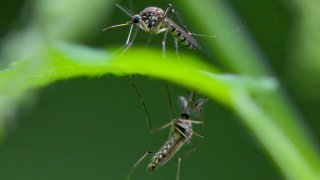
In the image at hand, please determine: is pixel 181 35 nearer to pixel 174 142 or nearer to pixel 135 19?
pixel 135 19

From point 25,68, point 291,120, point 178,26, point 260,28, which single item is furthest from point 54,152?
point 25,68

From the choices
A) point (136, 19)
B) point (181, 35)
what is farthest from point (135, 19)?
point (181, 35)

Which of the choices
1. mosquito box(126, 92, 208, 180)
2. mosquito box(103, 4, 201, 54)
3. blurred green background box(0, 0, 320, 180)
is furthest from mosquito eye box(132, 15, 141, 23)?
blurred green background box(0, 0, 320, 180)

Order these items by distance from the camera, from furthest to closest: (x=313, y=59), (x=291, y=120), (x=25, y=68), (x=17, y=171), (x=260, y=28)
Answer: (x=17, y=171) → (x=260, y=28) → (x=313, y=59) → (x=291, y=120) → (x=25, y=68)

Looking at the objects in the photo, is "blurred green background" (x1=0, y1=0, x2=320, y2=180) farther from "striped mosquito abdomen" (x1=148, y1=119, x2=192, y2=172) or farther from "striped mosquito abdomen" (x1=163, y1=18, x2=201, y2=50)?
"striped mosquito abdomen" (x1=148, y1=119, x2=192, y2=172)

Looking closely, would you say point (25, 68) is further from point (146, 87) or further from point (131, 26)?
point (146, 87)

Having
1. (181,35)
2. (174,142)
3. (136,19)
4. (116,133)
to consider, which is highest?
(136,19)

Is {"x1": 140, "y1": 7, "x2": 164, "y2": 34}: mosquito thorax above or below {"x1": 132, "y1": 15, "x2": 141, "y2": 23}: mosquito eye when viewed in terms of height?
below

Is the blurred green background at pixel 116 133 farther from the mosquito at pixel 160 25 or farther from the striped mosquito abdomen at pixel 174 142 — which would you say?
the striped mosquito abdomen at pixel 174 142
